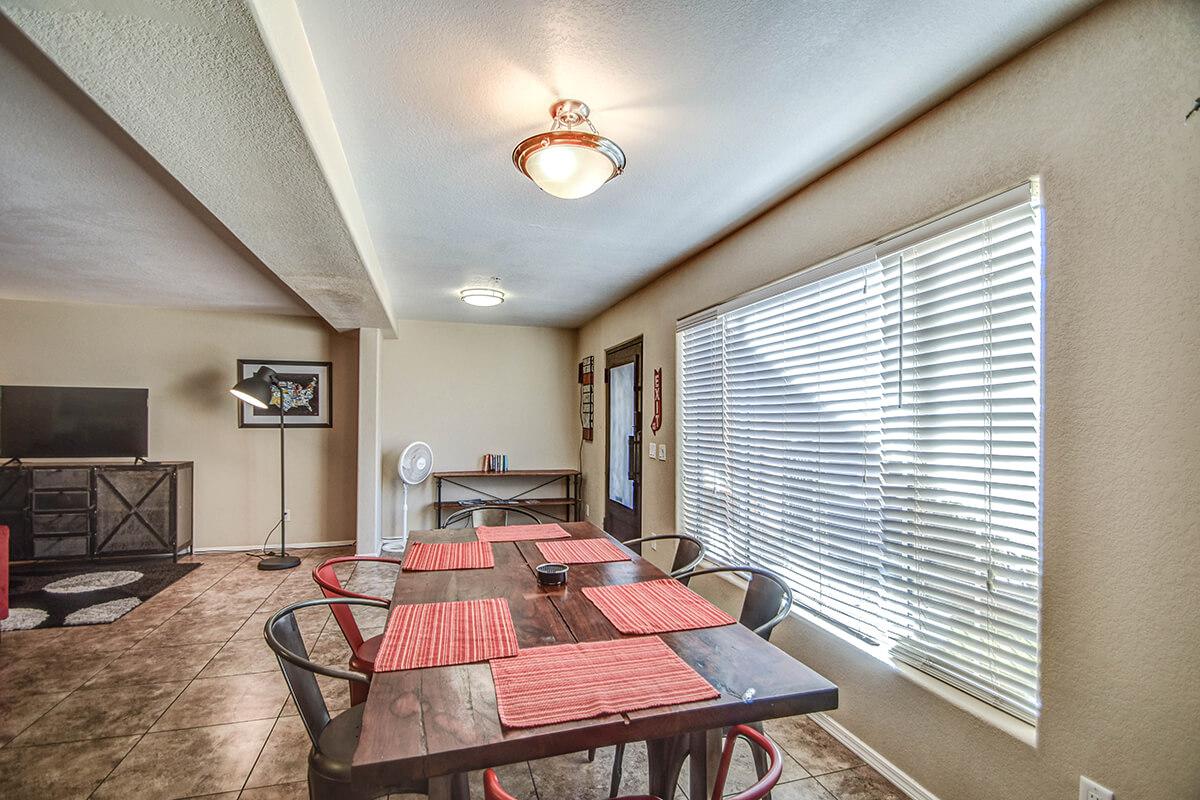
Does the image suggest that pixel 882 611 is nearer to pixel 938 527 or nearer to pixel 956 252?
pixel 938 527

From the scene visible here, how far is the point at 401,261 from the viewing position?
154 inches

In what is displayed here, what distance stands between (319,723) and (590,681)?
92 cm

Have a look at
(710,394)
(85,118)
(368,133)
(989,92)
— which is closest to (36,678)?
(85,118)

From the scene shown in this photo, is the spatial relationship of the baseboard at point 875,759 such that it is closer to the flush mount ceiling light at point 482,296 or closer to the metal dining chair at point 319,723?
the metal dining chair at point 319,723

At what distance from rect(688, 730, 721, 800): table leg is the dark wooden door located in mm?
3117

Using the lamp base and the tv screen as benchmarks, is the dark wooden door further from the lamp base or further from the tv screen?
the tv screen

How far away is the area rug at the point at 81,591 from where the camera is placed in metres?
3.71

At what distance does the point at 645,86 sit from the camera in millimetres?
1865

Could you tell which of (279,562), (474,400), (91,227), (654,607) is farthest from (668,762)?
(474,400)

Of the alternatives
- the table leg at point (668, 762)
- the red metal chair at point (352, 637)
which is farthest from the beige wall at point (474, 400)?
the table leg at point (668, 762)

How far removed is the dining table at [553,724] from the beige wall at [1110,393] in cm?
82

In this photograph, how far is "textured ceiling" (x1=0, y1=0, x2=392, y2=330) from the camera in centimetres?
129

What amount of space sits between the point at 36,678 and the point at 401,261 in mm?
3054

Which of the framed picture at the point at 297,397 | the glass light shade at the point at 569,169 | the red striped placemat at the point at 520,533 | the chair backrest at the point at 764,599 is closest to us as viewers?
the chair backrest at the point at 764,599
